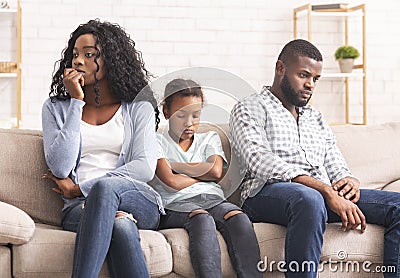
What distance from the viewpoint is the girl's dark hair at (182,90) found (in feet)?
7.79

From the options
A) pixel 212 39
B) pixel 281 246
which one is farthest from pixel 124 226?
pixel 212 39

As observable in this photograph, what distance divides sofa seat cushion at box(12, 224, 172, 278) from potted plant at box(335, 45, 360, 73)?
2537 millimetres

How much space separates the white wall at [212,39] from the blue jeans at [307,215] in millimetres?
1961

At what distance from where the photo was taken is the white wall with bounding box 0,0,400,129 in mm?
4230

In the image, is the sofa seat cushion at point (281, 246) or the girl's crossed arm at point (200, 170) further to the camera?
the girl's crossed arm at point (200, 170)

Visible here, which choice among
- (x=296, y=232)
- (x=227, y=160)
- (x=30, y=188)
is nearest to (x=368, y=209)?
(x=296, y=232)

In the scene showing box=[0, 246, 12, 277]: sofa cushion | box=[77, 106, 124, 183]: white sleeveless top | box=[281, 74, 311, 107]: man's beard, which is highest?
box=[281, 74, 311, 107]: man's beard

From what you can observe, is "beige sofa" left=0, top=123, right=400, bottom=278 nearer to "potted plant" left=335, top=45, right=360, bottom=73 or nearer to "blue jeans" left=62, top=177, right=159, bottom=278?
"blue jeans" left=62, top=177, right=159, bottom=278

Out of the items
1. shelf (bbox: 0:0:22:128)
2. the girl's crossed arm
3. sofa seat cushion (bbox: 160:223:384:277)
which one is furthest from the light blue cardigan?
A: shelf (bbox: 0:0:22:128)

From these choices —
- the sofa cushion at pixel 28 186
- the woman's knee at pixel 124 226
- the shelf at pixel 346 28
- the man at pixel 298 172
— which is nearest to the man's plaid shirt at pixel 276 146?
the man at pixel 298 172

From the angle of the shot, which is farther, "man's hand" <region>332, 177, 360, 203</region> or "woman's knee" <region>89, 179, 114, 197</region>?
"man's hand" <region>332, 177, 360, 203</region>

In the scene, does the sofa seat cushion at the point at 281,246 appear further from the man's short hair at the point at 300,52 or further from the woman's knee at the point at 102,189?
the man's short hair at the point at 300,52

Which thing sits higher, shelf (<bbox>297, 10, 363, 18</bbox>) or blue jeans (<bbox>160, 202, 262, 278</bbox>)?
shelf (<bbox>297, 10, 363, 18</bbox>)

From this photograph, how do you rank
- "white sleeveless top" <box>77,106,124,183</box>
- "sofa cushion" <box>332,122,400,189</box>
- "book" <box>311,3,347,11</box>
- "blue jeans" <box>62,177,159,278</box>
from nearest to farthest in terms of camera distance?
"blue jeans" <box>62,177,159,278</box> < "white sleeveless top" <box>77,106,124,183</box> < "sofa cushion" <box>332,122,400,189</box> < "book" <box>311,3,347,11</box>
